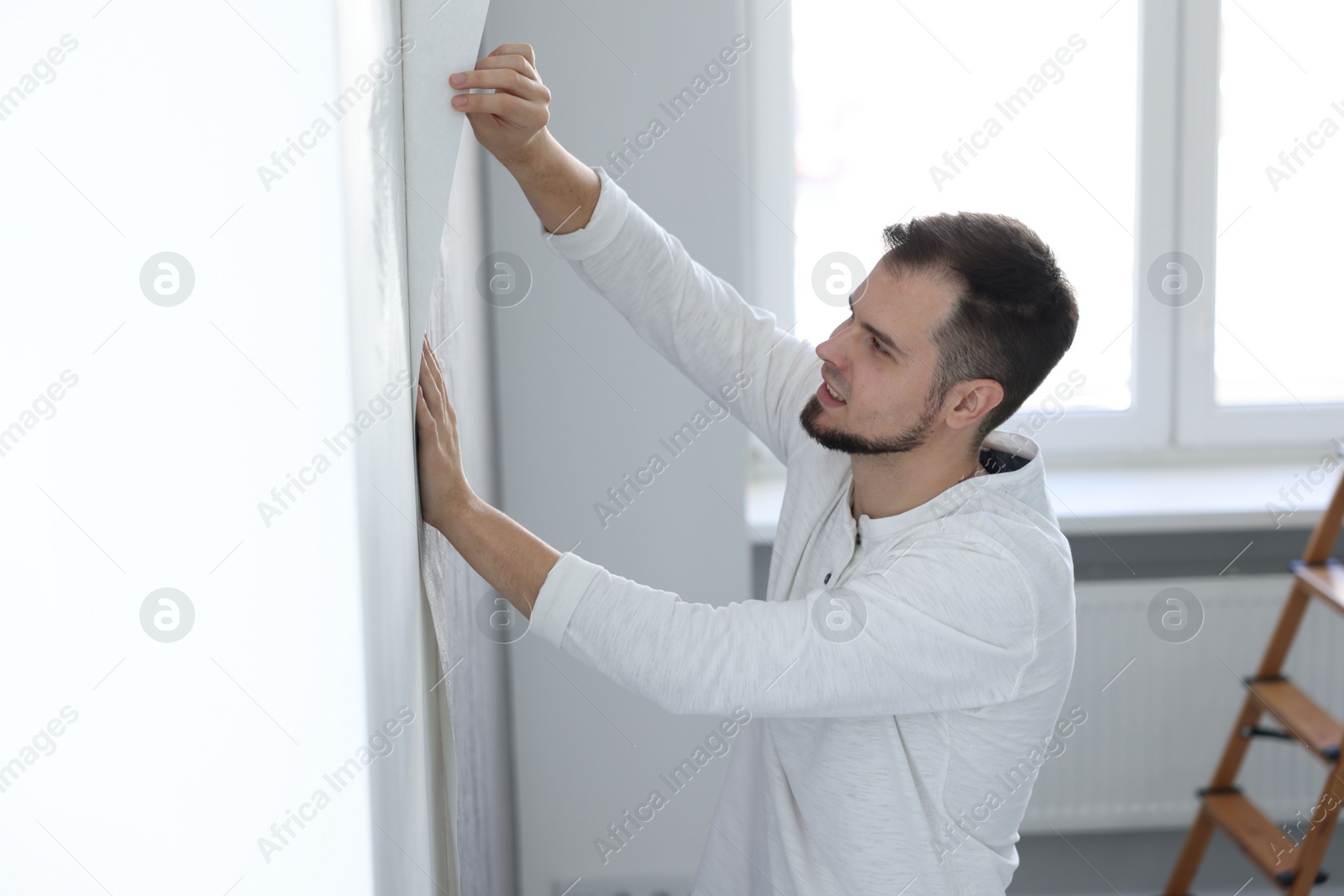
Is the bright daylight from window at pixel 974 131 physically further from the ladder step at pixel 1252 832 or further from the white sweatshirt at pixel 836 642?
the white sweatshirt at pixel 836 642

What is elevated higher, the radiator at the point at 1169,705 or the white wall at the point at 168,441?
the radiator at the point at 1169,705

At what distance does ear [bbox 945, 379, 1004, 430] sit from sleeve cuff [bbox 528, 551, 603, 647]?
1.41 ft

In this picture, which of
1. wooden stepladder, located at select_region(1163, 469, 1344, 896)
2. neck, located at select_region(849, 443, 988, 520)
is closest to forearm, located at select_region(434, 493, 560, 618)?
neck, located at select_region(849, 443, 988, 520)

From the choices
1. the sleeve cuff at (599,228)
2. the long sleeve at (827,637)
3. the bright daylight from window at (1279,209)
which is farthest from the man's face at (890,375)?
the bright daylight from window at (1279,209)

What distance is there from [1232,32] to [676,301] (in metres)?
1.66

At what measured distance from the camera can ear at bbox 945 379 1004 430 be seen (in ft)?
3.64

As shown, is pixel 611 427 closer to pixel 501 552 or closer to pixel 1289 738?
pixel 501 552

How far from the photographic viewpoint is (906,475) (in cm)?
114

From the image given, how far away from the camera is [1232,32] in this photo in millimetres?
2238

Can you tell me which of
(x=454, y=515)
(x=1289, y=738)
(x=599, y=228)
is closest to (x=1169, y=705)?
(x=1289, y=738)

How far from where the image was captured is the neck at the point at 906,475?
44.6 inches

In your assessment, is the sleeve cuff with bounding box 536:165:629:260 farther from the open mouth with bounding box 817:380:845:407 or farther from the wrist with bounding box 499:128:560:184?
the open mouth with bounding box 817:380:845:407

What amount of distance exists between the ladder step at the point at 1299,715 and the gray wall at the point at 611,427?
36.7 inches

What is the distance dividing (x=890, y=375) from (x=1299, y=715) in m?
1.25
